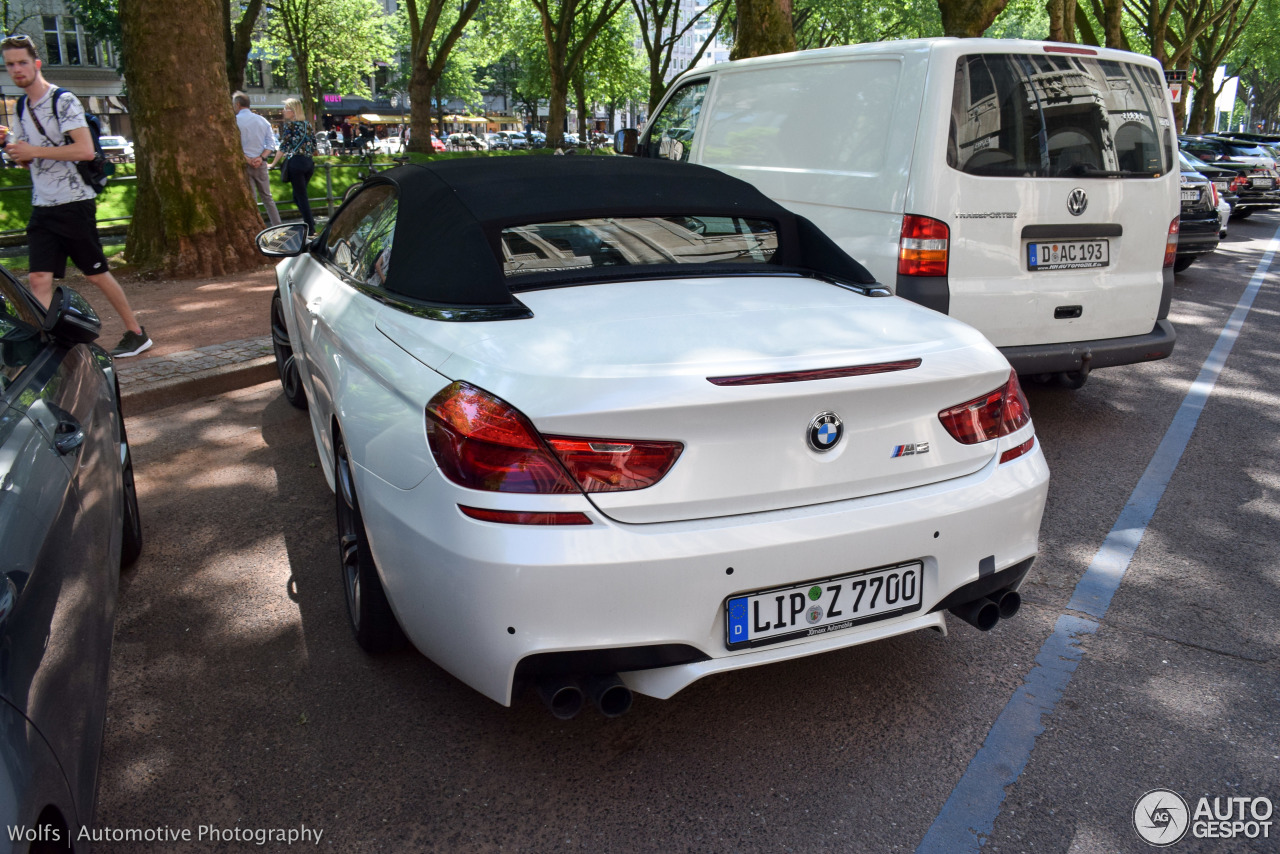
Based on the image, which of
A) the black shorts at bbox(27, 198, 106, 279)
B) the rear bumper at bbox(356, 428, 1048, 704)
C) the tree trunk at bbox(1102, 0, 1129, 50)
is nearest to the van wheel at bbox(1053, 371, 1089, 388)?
the rear bumper at bbox(356, 428, 1048, 704)

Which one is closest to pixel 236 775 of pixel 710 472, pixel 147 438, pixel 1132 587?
pixel 710 472

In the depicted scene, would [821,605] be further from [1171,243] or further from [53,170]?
[53,170]

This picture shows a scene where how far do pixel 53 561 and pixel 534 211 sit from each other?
70.2 inches

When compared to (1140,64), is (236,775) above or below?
below

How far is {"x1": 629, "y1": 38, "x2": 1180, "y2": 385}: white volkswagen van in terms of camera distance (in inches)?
199

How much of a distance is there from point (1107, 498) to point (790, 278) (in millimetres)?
2373

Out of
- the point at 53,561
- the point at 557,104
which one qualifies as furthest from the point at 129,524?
the point at 557,104

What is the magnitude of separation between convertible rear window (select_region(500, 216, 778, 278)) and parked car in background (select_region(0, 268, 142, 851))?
1.37m

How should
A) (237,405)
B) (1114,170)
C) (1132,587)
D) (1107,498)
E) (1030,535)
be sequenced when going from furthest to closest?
1. (237,405)
2. (1114,170)
3. (1107,498)
4. (1132,587)
5. (1030,535)

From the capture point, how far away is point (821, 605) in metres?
2.56

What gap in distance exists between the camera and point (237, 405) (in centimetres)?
647

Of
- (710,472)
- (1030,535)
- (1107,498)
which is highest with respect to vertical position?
(710,472)

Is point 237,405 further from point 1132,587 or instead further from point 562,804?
point 1132,587

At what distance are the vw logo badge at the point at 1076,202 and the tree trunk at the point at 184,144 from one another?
8.51 m
